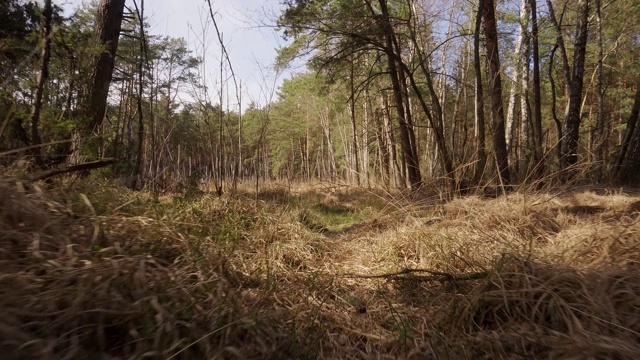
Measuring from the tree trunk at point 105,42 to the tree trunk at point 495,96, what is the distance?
20.5 ft

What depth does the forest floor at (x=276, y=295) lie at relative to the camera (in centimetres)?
131

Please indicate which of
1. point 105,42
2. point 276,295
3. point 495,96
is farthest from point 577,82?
point 105,42

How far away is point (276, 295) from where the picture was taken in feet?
7.09

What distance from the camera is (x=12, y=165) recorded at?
85.0 inches

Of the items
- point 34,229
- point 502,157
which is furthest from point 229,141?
point 502,157

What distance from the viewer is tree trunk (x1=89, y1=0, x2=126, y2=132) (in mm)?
5285

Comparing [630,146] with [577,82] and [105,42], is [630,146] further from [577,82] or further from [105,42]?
[105,42]

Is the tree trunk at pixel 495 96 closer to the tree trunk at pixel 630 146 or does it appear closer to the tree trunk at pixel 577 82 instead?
the tree trunk at pixel 577 82

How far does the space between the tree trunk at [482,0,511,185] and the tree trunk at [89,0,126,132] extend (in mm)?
6257

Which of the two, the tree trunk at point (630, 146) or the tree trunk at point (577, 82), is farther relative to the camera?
the tree trunk at point (577, 82)

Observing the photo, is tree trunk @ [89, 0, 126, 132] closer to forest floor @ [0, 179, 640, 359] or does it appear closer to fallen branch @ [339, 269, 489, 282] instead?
forest floor @ [0, 179, 640, 359]

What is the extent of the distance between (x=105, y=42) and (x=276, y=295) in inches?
224

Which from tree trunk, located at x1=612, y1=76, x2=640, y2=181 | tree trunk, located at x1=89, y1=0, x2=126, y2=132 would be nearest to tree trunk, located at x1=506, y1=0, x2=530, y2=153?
tree trunk, located at x1=612, y1=76, x2=640, y2=181

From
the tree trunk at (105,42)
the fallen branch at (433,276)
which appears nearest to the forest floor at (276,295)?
the fallen branch at (433,276)
